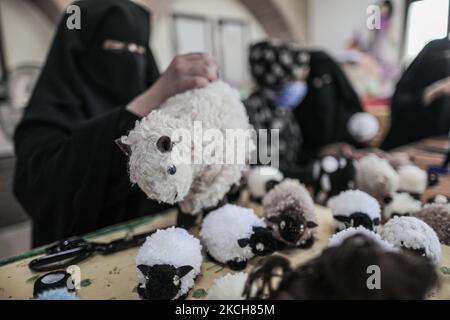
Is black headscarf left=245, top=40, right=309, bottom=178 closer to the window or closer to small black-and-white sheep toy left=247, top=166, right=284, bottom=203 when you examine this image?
small black-and-white sheep toy left=247, top=166, right=284, bottom=203

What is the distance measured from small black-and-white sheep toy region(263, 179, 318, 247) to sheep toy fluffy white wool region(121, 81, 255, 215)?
70 millimetres

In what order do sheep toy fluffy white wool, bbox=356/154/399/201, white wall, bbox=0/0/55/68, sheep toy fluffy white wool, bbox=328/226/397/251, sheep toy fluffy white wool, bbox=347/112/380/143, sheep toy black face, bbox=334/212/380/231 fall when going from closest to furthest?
sheep toy fluffy white wool, bbox=328/226/397/251 → sheep toy black face, bbox=334/212/380/231 → sheep toy fluffy white wool, bbox=356/154/399/201 → sheep toy fluffy white wool, bbox=347/112/380/143 → white wall, bbox=0/0/55/68

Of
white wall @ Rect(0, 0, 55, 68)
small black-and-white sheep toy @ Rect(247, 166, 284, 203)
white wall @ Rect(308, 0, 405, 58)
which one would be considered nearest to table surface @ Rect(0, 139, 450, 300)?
small black-and-white sheep toy @ Rect(247, 166, 284, 203)

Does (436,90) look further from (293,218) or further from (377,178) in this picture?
(293,218)

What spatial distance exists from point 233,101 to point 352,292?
291 millimetres

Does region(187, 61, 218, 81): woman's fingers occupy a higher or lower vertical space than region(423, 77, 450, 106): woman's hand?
higher

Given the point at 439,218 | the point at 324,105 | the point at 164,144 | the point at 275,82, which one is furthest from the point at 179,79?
the point at 324,105

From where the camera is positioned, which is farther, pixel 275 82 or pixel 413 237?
pixel 275 82

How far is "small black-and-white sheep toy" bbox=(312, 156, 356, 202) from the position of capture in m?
0.50

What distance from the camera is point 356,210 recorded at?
37 cm

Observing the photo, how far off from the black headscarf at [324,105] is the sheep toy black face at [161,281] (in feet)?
3.20

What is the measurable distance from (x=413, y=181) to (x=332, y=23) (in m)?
1.64

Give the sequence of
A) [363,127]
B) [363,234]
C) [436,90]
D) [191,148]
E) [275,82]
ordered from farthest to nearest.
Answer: [275,82] < [363,127] < [436,90] < [191,148] < [363,234]

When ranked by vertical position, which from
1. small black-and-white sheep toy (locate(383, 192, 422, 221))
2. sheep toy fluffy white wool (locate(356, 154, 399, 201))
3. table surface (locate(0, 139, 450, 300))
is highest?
sheep toy fluffy white wool (locate(356, 154, 399, 201))
